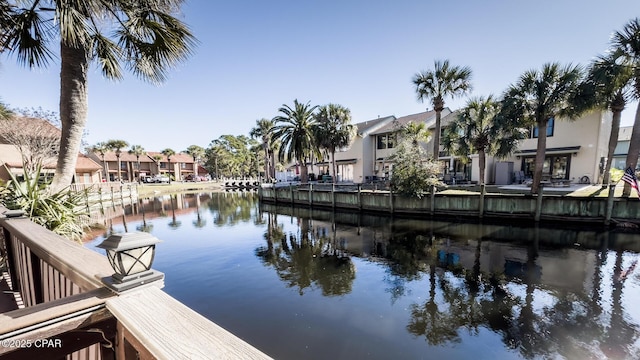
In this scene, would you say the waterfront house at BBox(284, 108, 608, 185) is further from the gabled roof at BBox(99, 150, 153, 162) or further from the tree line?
the gabled roof at BBox(99, 150, 153, 162)

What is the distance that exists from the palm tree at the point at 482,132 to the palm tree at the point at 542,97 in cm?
109

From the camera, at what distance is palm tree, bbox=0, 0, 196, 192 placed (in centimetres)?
556

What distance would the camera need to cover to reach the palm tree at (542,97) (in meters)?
14.3

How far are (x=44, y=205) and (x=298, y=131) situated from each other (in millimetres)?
21045

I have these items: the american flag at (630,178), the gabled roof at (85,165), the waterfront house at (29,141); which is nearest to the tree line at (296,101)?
the american flag at (630,178)

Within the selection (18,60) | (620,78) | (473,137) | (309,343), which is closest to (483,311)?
(309,343)

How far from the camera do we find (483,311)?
241 inches

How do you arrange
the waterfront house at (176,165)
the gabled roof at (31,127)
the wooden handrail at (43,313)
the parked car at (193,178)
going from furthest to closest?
1. the parked car at (193,178)
2. the waterfront house at (176,165)
3. the gabled roof at (31,127)
4. the wooden handrail at (43,313)

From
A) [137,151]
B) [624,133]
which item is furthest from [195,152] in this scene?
[624,133]

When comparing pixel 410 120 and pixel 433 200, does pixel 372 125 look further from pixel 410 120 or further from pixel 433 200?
pixel 433 200

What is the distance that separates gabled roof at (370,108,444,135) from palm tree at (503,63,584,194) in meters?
12.8

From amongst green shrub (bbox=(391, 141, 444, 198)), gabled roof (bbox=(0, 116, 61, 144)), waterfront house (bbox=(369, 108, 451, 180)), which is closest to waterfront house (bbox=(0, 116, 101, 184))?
gabled roof (bbox=(0, 116, 61, 144))

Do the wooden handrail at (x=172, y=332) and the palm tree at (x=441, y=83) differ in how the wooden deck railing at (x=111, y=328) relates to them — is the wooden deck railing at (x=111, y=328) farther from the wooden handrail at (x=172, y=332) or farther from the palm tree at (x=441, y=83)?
the palm tree at (x=441, y=83)

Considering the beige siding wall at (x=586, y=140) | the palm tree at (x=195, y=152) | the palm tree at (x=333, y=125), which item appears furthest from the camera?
the palm tree at (x=195, y=152)
